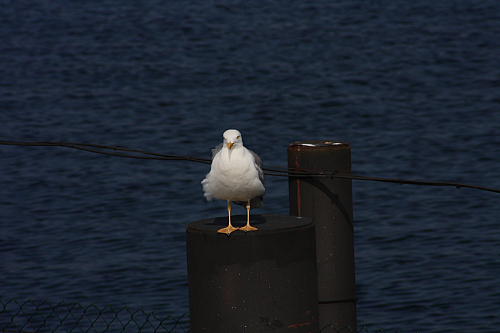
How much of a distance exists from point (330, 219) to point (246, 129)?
67.4 ft

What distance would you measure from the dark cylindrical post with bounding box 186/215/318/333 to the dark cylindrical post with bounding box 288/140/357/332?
1.18 metres

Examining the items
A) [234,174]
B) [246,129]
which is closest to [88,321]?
[234,174]

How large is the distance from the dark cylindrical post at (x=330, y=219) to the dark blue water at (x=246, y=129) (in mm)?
6944

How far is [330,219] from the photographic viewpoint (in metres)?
6.97

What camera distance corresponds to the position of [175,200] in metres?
20.9

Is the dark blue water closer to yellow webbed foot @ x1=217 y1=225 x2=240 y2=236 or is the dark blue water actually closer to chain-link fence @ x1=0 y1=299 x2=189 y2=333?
chain-link fence @ x1=0 y1=299 x2=189 y2=333

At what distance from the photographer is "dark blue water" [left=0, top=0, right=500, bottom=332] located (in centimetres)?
1614

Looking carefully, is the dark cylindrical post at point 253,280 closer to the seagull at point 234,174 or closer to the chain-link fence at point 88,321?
the seagull at point 234,174

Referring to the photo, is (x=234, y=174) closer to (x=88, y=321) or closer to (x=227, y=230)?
(x=227, y=230)

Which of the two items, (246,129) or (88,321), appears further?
(246,129)

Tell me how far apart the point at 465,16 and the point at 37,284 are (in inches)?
1378

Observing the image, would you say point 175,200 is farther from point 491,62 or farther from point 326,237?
point 491,62

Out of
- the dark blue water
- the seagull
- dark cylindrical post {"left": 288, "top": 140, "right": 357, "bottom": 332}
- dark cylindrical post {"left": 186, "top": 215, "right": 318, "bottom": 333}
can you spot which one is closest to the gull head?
the seagull

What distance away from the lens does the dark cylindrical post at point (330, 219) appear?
22.8 feet
